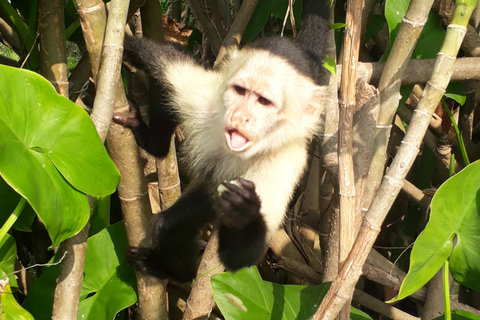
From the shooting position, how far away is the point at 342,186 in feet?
4.86

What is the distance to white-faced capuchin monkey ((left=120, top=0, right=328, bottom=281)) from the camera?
1927mm

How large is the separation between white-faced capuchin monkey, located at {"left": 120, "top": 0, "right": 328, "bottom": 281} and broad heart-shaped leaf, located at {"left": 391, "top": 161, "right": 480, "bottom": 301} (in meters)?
0.56

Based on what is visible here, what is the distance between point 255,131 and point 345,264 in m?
0.67

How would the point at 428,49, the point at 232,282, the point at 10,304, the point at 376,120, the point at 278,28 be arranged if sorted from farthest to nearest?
the point at 278,28, the point at 428,49, the point at 376,120, the point at 232,282, the point at 10,304

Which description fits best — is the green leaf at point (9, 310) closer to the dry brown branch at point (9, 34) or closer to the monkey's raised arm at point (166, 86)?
the monkey's raised arm at point (166, 86)

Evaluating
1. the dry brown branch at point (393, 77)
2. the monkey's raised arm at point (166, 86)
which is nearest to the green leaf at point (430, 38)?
the dry brown branch at point (393, 77)

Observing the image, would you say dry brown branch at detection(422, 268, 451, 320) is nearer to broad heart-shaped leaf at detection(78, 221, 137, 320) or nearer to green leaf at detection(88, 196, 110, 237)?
broad heart-shaped leaf at detection(78, 221, 137, 320)

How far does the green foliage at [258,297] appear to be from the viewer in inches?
69.4

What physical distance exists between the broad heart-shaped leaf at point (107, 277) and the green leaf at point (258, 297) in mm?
487

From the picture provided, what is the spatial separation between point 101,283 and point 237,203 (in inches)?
28.7

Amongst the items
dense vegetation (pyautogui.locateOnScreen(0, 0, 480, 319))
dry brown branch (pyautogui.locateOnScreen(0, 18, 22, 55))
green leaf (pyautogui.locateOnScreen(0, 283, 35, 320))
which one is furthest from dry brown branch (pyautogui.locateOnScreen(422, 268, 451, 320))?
dry brown branch (pyautogui.locateOnScreen(0, 18, 22, 55))

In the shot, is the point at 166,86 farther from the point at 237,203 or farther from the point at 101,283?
the point at 101,283

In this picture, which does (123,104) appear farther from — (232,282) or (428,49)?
(428,49)

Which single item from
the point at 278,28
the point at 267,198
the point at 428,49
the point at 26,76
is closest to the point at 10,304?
the point at 26,76
